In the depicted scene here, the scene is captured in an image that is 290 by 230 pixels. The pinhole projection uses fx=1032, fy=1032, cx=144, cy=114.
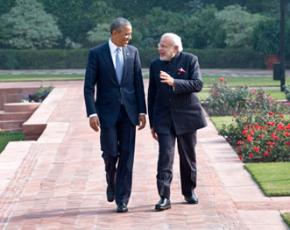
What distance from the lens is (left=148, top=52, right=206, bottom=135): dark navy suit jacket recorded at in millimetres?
9172

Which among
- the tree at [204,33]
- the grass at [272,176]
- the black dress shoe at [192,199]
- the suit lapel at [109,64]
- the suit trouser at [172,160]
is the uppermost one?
the suit lapel at [109,64]

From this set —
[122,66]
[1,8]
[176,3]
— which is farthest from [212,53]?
[122,66]

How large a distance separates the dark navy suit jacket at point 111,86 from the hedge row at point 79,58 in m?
30.4

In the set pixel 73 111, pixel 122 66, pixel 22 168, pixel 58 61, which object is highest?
pixel 122 66

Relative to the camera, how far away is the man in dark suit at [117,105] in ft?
29.9

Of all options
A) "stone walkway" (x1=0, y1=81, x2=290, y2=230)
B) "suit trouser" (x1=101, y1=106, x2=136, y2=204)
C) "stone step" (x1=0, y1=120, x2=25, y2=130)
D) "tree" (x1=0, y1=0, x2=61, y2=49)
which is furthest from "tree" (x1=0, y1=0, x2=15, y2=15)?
"suit trouser" (x1=101, y1=106, x2=136, y2=204)

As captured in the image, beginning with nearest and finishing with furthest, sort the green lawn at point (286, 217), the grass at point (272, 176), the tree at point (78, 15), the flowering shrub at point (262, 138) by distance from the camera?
the green lawn at point (286, 217)
the grass at point (272, 176)
the flowering shrub at point (262, 138)
the tree at point (78, 15)

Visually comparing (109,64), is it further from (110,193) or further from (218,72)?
(218,72)

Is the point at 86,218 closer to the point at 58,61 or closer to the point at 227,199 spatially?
the point at 227,199

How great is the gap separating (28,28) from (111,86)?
3397 cm

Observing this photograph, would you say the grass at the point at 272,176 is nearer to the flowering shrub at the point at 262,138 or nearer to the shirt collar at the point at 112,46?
the flowering shrub at the point at 262,138

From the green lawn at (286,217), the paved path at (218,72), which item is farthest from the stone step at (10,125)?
the paved path at (218,72)

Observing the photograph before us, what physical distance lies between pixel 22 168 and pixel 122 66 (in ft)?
11.0

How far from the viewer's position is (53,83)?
30500mm
